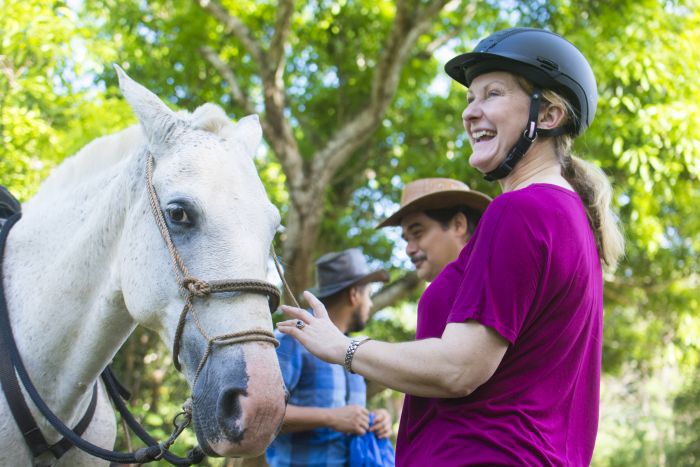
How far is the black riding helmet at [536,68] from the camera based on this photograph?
1784mm

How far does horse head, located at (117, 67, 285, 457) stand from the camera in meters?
1.64

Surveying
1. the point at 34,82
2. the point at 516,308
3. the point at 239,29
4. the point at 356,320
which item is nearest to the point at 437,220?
the point at 356,320

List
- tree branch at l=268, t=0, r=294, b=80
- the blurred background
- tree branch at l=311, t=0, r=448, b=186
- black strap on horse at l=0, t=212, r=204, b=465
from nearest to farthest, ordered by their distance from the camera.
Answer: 1. black strap on horse at l=0, t=212, r=204, b=465
2. the blurred background
3. tree branch at l=268, t=0, r=294, b=80
4. tree branch at l=311, t=0, r=448, b=186

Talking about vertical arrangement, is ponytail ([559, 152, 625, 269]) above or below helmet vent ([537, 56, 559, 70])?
below

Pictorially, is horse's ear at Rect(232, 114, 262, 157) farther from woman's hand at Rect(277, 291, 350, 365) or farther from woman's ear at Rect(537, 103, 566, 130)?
woman's ear at Rect(537, 103, 566, 130)

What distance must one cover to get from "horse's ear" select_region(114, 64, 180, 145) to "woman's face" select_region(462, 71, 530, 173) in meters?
0.97

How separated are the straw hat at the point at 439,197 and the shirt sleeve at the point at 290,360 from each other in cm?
83

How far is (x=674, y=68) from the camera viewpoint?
20.6 ft

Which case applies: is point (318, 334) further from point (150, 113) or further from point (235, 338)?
point (150, 113)

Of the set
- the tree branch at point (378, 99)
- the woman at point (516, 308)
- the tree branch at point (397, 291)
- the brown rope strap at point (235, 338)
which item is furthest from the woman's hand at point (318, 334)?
the tree branch at point (397, 291)

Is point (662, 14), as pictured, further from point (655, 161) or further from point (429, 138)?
point (429, 138)

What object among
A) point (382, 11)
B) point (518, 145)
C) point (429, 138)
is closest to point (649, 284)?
point (429, 138)

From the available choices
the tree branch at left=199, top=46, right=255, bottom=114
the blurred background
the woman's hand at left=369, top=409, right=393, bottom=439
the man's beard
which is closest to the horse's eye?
the woman's hand at left=369, top=409, right=393, bottom=439

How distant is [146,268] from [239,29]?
574 cm
